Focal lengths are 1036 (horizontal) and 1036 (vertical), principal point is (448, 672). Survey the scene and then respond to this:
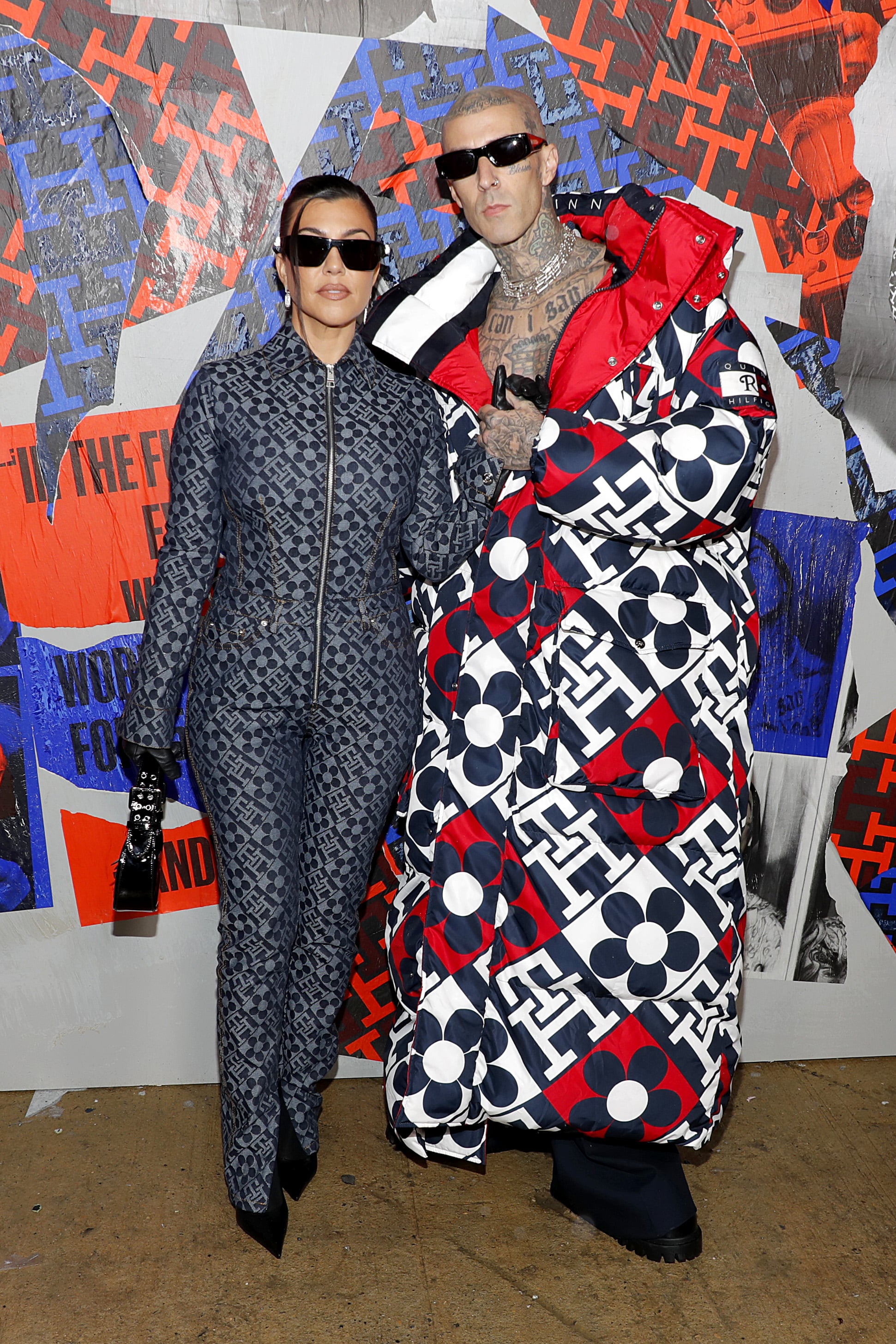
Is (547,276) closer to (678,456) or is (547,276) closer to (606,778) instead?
(678,456)

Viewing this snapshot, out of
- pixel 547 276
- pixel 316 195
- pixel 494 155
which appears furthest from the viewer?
pixel 547 276

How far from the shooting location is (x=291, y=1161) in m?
2.47

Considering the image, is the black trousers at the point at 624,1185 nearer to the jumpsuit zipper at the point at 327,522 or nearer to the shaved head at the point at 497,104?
the jumpsuit zipper at the point at 327,522

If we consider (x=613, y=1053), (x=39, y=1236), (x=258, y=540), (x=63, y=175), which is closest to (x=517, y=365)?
(x=258, y=540)

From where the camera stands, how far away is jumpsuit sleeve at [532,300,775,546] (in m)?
2.04

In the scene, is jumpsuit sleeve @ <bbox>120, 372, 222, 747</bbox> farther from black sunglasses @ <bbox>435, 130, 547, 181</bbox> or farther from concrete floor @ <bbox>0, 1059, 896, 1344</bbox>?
concrete floor @ <bbox>0, 1059, 896, 1344</bbox>

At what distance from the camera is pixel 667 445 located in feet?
6.70

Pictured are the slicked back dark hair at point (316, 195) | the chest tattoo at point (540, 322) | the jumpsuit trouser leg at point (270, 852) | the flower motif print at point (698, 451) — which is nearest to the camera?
the flower motif print at point (698, 451)

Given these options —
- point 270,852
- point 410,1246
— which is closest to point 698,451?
point 270,852

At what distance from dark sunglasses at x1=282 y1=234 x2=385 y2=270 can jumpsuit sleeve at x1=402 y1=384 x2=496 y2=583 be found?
1.14 feet

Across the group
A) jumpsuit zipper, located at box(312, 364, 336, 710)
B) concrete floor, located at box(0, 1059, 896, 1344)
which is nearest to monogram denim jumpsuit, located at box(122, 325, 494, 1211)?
jumpsuit zipper, located at box(312, 364, 336, 710)

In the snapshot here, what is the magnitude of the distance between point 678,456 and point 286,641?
2.90ft

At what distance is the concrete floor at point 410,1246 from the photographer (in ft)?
6.86

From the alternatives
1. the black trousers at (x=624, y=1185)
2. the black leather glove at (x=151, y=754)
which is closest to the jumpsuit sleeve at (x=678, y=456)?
the black leather glove at (x=151, y=754)
